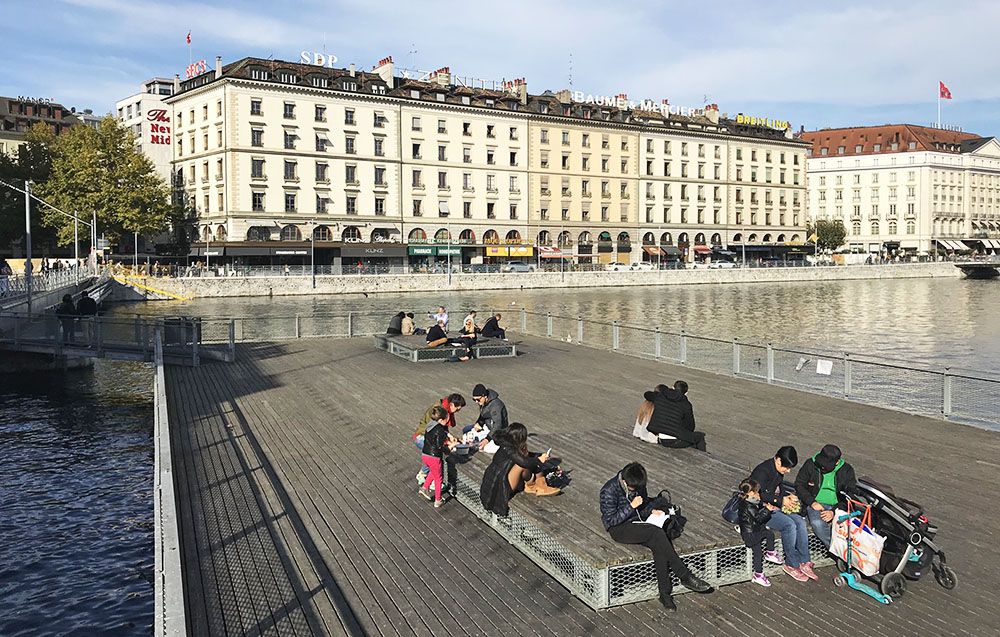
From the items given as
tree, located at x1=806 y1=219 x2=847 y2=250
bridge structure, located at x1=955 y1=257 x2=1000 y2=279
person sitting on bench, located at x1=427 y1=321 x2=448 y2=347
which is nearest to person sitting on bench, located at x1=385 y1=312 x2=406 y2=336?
person sitting on bench, located at x1=427 y1=321 x2=448 y2=347

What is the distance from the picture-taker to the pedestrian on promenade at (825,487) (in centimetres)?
969

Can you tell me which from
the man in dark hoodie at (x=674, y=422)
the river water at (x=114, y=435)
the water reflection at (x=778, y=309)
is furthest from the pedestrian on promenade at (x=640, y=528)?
the water reflection at (x=778, y=309)

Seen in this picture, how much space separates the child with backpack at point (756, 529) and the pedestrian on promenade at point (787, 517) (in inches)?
5.1

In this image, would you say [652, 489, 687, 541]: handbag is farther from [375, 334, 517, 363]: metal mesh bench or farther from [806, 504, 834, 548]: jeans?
[375, 334, 517, 363]: metal mesh bench

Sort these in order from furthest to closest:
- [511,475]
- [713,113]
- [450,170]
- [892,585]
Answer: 1. [713,113]
2. [450,170]
3. [511,475]
4. [892,585]

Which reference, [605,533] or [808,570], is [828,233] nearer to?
[808,570]

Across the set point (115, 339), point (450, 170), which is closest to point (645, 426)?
point (115, 339)

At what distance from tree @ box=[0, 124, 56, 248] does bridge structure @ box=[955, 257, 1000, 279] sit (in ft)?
422

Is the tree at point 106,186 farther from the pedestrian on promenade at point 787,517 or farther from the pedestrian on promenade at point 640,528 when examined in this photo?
the pedestrian on promenade at point 787,517

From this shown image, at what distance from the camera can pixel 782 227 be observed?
13238cm

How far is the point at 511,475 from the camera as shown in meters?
11.0

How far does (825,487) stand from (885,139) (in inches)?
6545

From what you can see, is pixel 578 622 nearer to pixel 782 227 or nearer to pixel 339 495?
pixel 339 495

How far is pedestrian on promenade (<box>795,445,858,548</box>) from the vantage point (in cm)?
969
